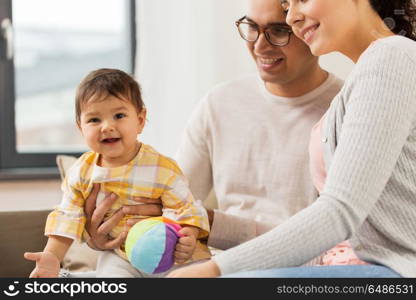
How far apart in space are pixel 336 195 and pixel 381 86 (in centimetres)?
21

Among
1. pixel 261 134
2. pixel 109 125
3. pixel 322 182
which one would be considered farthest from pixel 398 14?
pixel 109 125

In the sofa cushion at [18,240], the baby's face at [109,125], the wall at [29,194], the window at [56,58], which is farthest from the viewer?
the window at [56,58]

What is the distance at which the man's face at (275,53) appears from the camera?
5.53 ft

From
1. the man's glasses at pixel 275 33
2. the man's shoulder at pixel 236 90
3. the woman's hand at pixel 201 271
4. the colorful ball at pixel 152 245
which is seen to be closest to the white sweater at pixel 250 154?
the man's shoulder at pixel 236 90

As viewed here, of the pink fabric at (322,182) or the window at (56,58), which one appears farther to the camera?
the window at (56,58)

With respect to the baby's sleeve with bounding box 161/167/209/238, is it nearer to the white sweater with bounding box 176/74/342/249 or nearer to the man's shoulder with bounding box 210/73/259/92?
the white sweater with bounding box 176/74/342/249

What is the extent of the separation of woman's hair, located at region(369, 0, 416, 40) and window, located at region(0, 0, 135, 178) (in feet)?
6.16

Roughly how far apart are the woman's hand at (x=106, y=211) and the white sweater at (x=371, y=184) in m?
0.39

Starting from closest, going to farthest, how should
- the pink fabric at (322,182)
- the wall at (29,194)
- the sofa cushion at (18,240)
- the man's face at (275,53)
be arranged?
the pink fabric at (322,182)
the man's face at (275,53)
the sofa cushion at (18,240)
the wall at (29,194)

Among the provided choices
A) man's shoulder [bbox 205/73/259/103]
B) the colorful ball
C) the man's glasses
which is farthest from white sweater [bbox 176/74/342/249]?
the colorful ball

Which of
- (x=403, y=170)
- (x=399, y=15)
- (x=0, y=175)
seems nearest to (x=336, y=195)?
(x=403, y=170)

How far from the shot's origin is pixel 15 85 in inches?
117

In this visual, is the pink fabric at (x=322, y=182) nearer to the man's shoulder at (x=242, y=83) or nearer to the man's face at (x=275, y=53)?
the man's face at (x=275, y=53)

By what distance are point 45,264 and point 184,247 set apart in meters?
0.32
